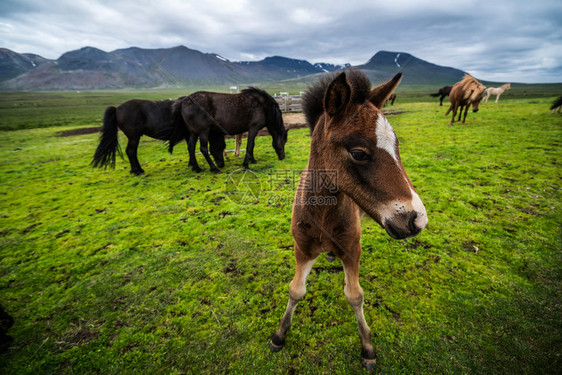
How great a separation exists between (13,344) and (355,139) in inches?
183

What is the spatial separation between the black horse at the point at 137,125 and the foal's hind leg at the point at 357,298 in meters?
7.35

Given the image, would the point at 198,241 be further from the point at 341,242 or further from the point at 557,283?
the point at 557,283

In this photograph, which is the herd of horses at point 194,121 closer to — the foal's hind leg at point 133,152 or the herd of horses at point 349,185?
the foal's hind leg at point 133,152

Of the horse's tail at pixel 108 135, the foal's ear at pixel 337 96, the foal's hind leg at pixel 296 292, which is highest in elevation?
the foal's ear at pixel 337 96

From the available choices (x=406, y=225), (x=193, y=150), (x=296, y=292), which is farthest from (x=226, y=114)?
(x=406, y=225)

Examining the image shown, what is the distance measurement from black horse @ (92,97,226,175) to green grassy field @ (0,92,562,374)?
89.0 inches

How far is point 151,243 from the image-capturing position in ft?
14.3

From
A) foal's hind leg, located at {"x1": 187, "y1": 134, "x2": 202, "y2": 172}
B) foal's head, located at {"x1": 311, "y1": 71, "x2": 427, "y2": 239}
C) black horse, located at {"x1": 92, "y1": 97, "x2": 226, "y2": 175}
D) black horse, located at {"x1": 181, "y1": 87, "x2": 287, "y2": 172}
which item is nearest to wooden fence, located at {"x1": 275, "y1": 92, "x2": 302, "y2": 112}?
black horse, located at {"x1": 181, "y1": 87, "x2": 287, "y2": 172}

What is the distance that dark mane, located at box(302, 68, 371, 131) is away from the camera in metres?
2.04

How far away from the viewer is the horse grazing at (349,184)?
173cm

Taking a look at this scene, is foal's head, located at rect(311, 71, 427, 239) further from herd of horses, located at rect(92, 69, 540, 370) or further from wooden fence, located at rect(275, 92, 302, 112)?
wooden fence, located at rect(275, 92, 302, 112)

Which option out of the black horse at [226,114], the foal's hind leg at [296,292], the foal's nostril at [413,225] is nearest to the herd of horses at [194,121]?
the black horse at [226,114]

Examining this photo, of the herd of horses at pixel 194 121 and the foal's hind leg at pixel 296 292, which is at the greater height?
the herd of horses at pixel 194 121

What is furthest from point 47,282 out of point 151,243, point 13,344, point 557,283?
point 557,283
